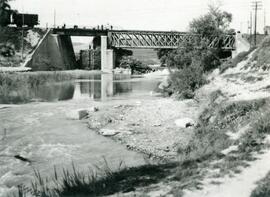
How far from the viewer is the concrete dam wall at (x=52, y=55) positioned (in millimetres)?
84250

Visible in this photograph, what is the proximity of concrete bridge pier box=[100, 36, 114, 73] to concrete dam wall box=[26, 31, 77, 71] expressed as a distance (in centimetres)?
895

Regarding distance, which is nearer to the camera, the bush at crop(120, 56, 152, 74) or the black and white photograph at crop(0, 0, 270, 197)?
the black and white photograph at crop(0, 0, 270, 197)

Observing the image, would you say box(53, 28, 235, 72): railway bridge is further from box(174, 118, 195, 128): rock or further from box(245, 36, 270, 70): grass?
box(174, 118, 195, 128): rock

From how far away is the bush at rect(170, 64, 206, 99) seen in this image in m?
33.5

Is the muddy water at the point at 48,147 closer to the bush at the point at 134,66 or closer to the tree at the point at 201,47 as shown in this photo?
the tree at the point at 201,47

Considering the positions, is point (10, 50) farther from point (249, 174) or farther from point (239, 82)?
point (249, 174)

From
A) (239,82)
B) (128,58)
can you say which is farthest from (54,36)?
(239,82)

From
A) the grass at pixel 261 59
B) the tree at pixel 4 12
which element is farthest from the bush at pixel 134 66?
the grass at pixel 261 59

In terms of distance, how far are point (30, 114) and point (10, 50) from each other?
57.0 m

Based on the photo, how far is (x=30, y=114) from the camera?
29.4 m

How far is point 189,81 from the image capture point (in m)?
35.1

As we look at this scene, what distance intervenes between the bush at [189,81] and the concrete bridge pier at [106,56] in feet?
167

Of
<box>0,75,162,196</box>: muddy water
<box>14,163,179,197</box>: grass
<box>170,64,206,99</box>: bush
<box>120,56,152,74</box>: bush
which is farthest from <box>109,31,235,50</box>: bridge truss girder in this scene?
<box>14,163,179,197</box>: grass

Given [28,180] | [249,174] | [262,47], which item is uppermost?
[262,47]
